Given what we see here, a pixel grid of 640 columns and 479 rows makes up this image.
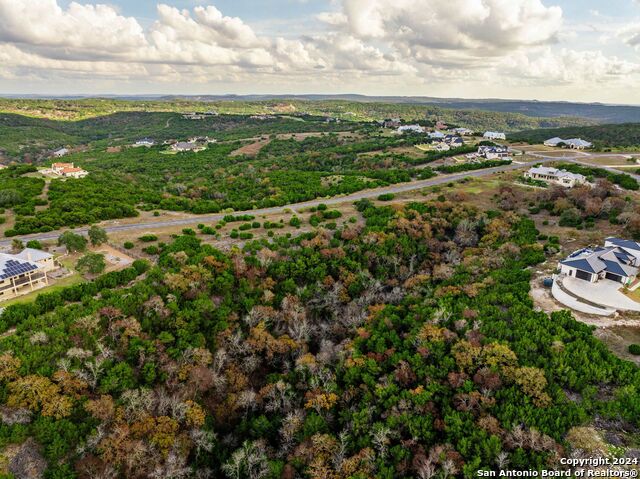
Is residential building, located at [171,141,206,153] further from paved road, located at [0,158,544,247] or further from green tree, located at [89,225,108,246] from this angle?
green tree, located at [89,225,108,246]

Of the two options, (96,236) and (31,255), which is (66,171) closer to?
(96,236)

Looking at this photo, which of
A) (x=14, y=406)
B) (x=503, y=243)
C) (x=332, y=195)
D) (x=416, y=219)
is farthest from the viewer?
(x=332, y=195)

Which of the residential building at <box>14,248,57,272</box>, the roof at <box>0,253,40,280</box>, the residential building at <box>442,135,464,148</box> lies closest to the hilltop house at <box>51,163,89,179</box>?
the residential building at <box>14,248,57,272</box>

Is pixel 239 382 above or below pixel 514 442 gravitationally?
below

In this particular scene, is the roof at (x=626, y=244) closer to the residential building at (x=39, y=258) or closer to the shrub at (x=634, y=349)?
the shrub at (x=634, y=349)

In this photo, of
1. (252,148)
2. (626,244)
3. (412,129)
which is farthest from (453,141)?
(626,244)

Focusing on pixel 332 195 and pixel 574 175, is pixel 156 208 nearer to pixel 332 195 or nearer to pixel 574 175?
pixel 332 195

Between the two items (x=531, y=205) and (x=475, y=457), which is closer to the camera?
(x=475, y=457)

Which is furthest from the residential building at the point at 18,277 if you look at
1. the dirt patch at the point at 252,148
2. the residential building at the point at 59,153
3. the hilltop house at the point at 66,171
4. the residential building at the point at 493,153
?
the residential building at the point at 59,153

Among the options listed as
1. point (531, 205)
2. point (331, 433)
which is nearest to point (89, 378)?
point (331, 433)
